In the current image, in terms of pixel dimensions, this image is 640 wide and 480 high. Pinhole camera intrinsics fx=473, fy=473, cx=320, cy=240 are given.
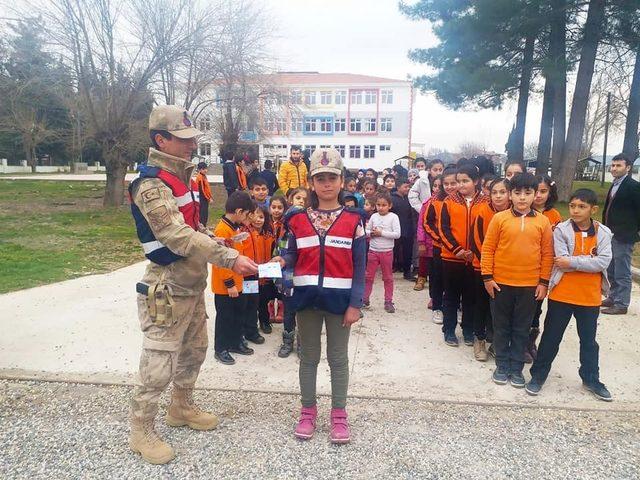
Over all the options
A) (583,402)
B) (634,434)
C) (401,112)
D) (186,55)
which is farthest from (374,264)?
(401,112)

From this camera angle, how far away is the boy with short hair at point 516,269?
12.4ft

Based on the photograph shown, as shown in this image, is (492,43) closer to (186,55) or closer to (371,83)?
(186,55)

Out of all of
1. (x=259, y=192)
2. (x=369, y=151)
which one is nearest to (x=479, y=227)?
(x=259, y=192)

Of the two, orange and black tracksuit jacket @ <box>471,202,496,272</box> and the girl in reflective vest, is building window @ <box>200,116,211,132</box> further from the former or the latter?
the girl in reflective vest

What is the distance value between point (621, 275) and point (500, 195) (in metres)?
2.67

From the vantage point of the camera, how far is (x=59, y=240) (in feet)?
34.1

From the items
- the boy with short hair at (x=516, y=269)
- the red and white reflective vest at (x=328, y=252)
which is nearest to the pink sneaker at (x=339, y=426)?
the red and white reflective vest at (x=328, y=252)

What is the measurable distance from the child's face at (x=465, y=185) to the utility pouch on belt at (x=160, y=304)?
3052 mm

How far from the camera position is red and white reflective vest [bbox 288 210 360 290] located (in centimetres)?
296

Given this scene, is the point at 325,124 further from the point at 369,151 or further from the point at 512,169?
the point at 512,169

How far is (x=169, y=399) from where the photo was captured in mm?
3568

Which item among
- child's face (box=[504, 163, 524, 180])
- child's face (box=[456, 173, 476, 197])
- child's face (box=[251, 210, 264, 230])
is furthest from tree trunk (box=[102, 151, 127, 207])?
child's face (box=[456, 173, 476, 197])

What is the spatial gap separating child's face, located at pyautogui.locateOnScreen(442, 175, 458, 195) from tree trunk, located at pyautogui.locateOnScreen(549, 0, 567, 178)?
40.8 feet

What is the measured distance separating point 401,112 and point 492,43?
46690 mm
